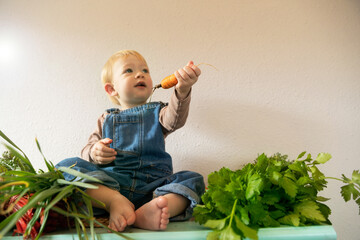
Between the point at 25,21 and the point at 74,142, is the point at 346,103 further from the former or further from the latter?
the point at 25,21

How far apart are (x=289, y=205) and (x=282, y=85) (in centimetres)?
58

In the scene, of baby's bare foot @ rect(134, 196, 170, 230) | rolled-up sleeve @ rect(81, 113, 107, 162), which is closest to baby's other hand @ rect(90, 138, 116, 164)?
rolled-up sleeve @ rect(81, 113, 107, 162)

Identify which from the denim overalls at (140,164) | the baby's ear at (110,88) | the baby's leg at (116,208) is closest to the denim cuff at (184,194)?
the denim overalls at (140,164)

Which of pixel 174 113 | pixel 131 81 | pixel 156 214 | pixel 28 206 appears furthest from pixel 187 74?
pixel 28 206

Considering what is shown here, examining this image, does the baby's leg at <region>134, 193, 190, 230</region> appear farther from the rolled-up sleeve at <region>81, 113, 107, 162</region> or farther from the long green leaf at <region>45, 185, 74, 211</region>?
the rolled-up sleeve at <region>81, 113, 107, 162</region>

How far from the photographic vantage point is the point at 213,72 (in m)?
1.11

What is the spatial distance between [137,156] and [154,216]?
292 millimetres

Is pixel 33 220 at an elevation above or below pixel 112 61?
below

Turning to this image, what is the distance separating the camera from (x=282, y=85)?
42.3 inches

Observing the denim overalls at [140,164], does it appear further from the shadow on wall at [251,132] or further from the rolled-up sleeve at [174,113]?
the shadow on wall at [251,132]

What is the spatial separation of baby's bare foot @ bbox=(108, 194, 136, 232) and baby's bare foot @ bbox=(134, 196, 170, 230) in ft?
0.07

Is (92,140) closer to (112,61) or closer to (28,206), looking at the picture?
(112,61)

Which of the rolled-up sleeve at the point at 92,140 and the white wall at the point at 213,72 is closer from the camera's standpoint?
the rolled-up sleeve at the point at 92,140

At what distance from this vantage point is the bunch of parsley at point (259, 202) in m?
0.55
